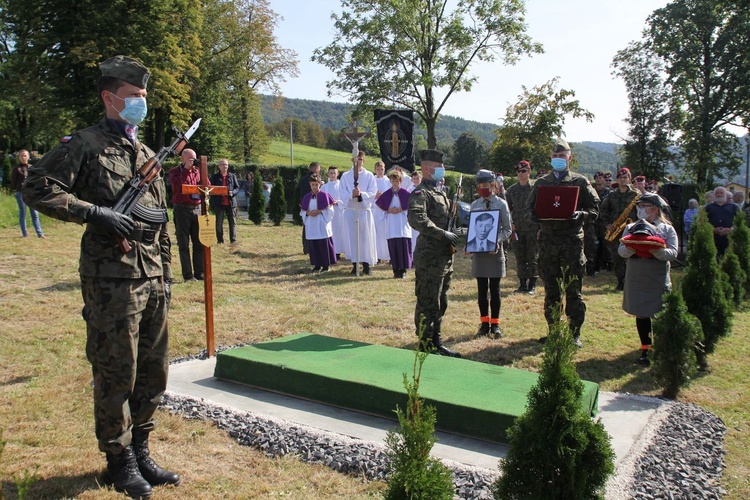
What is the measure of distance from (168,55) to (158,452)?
28886 millimetres

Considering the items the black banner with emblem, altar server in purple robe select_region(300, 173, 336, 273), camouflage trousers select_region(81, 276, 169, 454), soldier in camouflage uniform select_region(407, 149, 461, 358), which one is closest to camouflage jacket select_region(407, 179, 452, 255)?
soldier in camouflage uniform select_region(407, 149, 461, 358)

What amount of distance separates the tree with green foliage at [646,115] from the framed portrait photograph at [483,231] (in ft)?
117

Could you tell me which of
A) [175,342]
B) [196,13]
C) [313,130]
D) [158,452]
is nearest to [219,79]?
[196,13]

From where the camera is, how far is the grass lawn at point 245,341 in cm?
441

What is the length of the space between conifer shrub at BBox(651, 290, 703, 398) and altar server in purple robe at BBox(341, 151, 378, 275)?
7358mm

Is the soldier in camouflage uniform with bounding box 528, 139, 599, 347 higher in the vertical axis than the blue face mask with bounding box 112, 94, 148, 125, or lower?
lower

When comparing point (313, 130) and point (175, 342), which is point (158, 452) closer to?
point (175, 342)

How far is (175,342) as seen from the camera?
782 cm

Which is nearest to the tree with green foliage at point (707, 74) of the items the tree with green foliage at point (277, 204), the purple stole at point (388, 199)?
the tree with green foliage at point (277, 204)

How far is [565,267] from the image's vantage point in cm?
775

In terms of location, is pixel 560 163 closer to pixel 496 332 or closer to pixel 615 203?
pixel 496 332

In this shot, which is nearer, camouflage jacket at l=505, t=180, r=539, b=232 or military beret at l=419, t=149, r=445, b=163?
military beret at l=419, t=149, r=445, b=163

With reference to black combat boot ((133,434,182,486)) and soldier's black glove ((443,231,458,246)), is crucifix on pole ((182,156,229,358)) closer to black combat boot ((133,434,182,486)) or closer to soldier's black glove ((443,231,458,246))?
soldier's black glove ((443,231,458,246))

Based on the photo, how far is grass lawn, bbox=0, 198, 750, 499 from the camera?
4.41m
